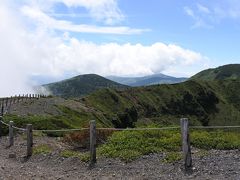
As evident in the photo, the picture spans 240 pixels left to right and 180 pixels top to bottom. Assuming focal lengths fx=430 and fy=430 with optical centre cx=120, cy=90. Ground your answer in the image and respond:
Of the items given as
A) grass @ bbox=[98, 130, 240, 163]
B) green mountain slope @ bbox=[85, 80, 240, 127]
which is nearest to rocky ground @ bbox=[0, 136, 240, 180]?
grass @ bbox=[98, 130, 240, 163]

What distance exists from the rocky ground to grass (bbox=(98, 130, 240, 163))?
54cm

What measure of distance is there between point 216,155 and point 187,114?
17666 cm

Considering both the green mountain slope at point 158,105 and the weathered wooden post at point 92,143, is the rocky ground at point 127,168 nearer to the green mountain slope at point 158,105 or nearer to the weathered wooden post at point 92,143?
the weathered wooden post at point 92,143

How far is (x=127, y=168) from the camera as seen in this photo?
18359mm

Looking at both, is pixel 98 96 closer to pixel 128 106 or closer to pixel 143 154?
pixel 128 106

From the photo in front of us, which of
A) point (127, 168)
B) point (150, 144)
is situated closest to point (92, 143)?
point (127, 168)

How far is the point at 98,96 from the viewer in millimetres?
136000

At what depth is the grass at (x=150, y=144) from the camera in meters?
20.0

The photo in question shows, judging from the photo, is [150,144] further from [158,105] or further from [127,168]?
[158,105]

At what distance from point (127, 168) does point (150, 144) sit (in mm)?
2942

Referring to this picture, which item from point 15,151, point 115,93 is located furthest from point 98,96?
point 15,151

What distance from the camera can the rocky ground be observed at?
1623 cm

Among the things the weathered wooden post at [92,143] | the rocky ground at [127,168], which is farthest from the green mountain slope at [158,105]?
the weathered wooden post at [92,143]

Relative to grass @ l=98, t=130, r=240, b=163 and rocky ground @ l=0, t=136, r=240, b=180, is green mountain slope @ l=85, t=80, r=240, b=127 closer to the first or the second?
grass @ l=98, t=130, r=240, b=163
